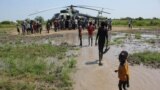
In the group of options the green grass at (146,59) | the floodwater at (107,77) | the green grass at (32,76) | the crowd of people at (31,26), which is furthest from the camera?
the crowd of people at (31,26)

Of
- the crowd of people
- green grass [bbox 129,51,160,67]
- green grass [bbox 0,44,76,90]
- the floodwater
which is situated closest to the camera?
green grass [bbox 0,44,76,90]

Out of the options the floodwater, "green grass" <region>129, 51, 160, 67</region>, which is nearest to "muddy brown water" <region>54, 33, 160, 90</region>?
the floodwater

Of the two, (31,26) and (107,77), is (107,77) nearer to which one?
(107,77)

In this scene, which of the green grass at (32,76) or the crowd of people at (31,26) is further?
the crowd of people at (31,26)

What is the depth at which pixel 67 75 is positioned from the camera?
1170 centimetres

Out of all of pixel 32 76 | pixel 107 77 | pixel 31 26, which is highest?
pixel 32 76

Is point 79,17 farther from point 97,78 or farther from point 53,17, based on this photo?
point 97,78

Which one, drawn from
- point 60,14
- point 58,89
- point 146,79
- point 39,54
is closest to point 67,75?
point 58,89

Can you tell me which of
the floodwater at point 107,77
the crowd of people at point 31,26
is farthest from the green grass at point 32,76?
the crowd of people at point 31,26

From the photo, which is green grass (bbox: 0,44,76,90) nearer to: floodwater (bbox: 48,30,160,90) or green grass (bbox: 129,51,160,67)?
floodwater (bbox: 48,30,160,90)

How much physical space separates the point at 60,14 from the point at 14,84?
38.6 meters

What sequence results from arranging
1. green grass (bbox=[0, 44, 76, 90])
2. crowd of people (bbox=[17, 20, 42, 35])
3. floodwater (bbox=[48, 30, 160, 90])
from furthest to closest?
crowd of people (bbox=[17, 20, 42, 35])
floodwater (bbox=[48, 30, 160, 90])
green grass (bbox=[0, 44, 76, 90])

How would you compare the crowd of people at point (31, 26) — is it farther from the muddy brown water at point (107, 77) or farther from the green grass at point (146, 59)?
the muddy brown water at point (107, 77)

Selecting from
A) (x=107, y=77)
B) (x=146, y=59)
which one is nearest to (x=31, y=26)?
(x=146, y=59)
